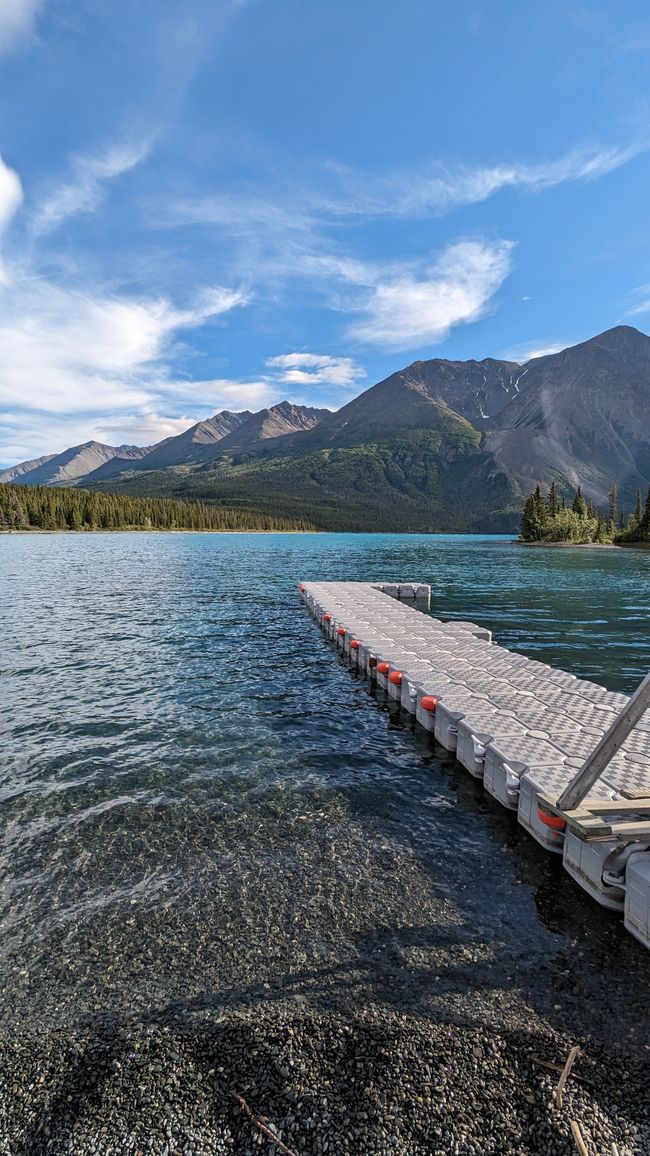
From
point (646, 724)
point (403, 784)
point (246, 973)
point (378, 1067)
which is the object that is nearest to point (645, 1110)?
point (378, 1067)

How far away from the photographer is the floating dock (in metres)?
8.06

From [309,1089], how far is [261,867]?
4.08 metres

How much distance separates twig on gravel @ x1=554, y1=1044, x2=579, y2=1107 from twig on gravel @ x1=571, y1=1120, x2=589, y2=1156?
0.75ft

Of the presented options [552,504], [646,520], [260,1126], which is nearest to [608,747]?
[260,1126]

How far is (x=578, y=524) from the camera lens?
6048 inches

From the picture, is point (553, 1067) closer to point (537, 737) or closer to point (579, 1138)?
point (579, 1138)

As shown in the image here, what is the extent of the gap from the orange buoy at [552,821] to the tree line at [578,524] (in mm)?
147045

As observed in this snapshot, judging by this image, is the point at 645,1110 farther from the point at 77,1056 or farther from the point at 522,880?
the point at 77,1056

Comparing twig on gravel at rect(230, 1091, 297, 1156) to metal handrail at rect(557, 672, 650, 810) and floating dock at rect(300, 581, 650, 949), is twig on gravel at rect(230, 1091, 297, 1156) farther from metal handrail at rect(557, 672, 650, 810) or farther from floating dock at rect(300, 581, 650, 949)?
metal handrail at rect(557, 672, 650, 810)

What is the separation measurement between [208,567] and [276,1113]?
68403 mm

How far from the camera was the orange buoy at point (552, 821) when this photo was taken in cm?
934

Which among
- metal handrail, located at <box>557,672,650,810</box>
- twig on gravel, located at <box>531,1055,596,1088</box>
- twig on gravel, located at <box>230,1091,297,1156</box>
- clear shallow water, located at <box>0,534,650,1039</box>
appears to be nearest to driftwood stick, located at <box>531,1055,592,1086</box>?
twig on gravel, located at <box>531,1055,596,1088</box>

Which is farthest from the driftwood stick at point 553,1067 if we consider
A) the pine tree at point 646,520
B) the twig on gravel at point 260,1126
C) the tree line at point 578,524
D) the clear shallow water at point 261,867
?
the tree line at point 578,524

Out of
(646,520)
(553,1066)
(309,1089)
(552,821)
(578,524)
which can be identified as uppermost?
(552,821)
